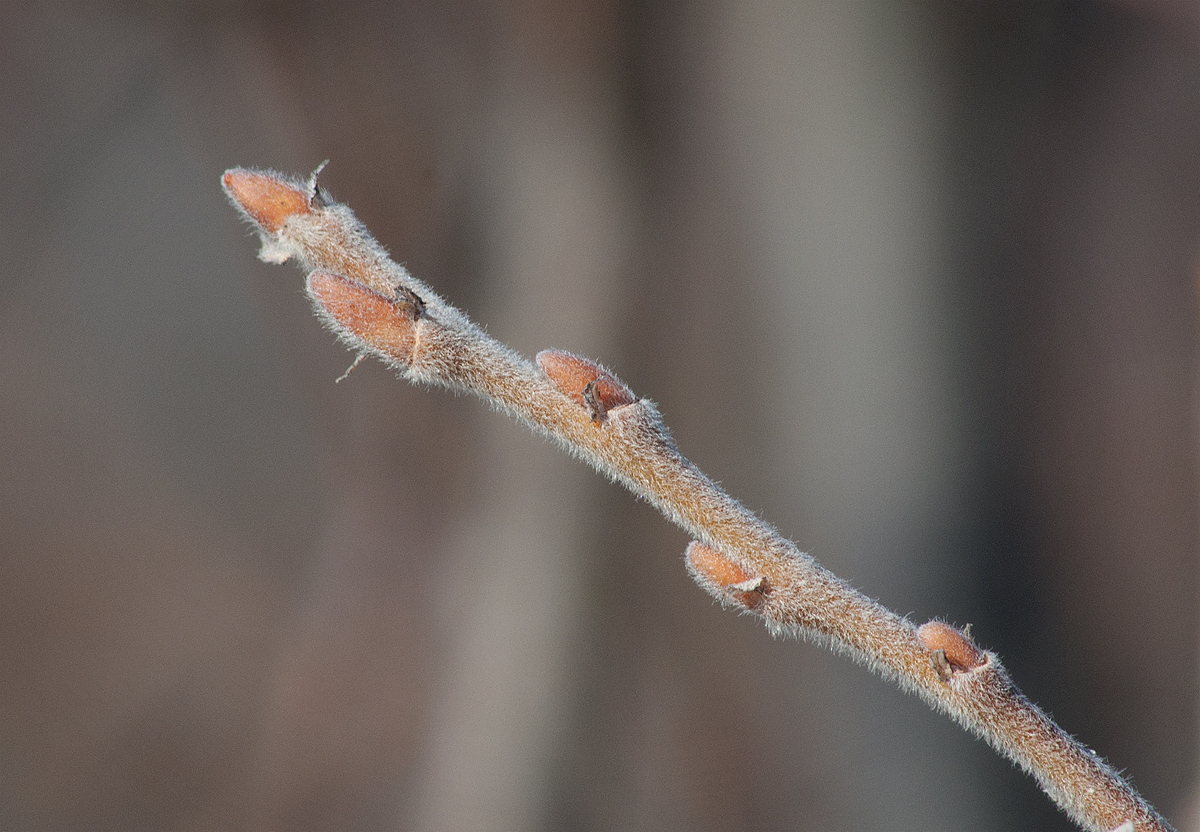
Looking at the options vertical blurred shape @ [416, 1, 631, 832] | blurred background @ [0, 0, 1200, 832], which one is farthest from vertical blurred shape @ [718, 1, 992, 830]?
vertical blurred shape @ [416, 1, 631, 832]

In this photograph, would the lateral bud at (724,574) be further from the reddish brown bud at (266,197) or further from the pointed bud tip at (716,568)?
the reddish brown bud at (266,197)

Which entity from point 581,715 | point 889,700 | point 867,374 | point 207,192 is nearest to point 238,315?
point 207,192

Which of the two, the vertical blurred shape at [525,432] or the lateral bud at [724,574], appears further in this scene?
the vertical blurred shape at [525,432]

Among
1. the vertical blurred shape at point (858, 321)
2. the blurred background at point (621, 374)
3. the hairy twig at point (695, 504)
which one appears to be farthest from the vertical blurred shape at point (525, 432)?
the hairy twig at point (695, 504)

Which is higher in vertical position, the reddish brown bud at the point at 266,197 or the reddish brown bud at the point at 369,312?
the reddish brown bud at the point at 266,197

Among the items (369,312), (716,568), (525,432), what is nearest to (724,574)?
(716,568)

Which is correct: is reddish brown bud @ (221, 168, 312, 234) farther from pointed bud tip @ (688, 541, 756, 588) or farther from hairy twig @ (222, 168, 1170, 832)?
pointed bud tip @ (688, 541, 756, 588)

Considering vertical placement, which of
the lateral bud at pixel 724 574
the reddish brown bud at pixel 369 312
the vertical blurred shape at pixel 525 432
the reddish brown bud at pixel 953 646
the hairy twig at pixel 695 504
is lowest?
the reddish brown bud at pixel 369 312
